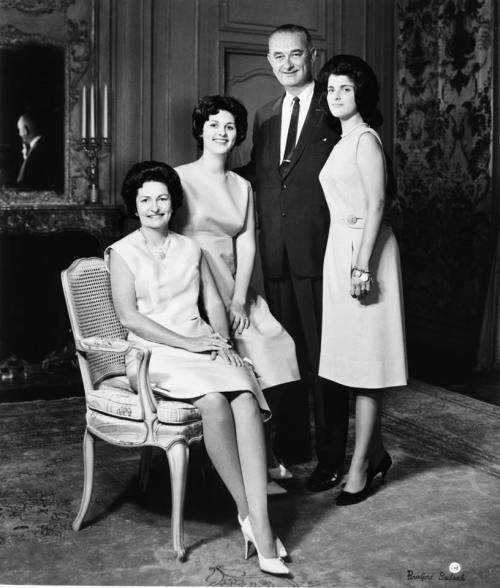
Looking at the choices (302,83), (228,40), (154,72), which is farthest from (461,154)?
(302,83)

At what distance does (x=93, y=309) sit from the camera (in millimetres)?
3072

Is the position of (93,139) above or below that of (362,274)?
above

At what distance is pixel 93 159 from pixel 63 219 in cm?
58

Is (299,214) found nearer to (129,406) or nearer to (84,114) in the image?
(129,406)

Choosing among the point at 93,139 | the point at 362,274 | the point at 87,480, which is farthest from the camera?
the point at 93,139

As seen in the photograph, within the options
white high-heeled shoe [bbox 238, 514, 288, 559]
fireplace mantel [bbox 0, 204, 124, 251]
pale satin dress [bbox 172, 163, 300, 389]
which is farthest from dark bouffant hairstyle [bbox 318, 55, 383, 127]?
fireplace mantel [bbox 0, 204, 124, 251]

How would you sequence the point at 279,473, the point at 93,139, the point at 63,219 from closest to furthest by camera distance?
the point at 279,473, the point at 63,219, the point at 93,139

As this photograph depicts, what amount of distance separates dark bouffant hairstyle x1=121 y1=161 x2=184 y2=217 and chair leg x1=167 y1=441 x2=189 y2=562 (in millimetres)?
913

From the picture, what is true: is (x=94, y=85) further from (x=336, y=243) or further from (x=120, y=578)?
(x=120, y=578)

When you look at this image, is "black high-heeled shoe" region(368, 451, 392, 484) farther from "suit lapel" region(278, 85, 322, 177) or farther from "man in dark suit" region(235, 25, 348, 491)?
"suit lapel" region(278, 85, 322, 177)

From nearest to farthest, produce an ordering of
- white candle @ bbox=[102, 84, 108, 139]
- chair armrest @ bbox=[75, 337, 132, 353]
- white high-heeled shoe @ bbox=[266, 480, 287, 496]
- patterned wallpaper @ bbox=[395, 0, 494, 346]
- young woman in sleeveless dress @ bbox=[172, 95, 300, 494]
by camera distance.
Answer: chair armrest @ bbox=[75, 337, 132, 353]
young woman in sleeveless dress @ bbox=[172, 95, 300, 494]
white high-heeled shoe @ bbox=[266, 480, 287, 496]
white candle @ bbox=[102, 84, 108, 139]
patterned wallpaper @ bbox=[395, 0, 494, 346]

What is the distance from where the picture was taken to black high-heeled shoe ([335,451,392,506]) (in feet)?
10.3

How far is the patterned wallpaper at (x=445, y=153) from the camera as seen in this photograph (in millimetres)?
6027

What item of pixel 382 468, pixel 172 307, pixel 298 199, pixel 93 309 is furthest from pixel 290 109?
pixel 382 468
